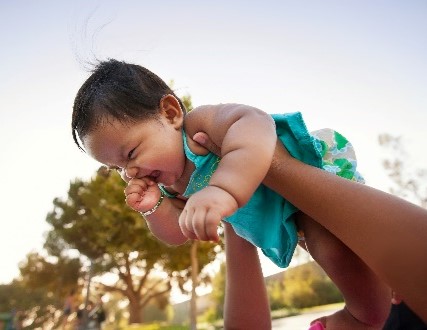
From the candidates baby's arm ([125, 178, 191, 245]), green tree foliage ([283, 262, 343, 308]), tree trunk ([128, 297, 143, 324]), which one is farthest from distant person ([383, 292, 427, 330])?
tree trunk ([128, 297, 143, 324])

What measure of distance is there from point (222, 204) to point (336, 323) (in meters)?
0.94

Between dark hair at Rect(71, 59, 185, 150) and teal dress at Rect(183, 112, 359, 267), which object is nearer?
teal dress at Rect(183, 112, 359, 267)

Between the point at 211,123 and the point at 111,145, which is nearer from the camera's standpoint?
the point at 211,123

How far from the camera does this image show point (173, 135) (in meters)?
1.67

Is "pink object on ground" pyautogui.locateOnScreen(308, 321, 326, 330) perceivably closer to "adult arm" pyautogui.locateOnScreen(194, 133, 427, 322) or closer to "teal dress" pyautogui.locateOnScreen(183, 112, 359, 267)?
"teal dress" pyautogui.locateOnScreen(183, 112, 359, 267)

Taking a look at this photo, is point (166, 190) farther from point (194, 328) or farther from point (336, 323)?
point (194, 328)

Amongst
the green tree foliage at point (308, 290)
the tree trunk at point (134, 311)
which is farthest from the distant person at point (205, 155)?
the tree trunk at point (134, 311)

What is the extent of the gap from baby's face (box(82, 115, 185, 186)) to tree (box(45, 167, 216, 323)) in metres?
11.4

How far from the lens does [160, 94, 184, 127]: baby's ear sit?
1.74 meters

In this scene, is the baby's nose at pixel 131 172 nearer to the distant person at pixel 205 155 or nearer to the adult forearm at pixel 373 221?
the distant person at pixel 205 155

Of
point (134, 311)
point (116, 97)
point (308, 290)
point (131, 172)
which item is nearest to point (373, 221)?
point (131, 172)

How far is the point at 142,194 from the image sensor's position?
1708 mm

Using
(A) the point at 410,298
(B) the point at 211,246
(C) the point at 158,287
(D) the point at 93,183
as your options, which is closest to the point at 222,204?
(A) the point at 410,298

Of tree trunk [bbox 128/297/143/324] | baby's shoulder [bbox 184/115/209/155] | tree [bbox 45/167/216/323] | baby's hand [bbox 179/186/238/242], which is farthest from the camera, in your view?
tree trunk [bbox 128/297/143/324]
